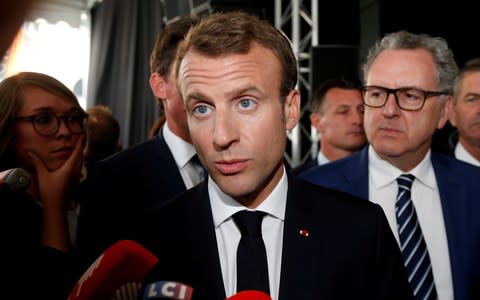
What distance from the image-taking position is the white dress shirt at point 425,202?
208cm

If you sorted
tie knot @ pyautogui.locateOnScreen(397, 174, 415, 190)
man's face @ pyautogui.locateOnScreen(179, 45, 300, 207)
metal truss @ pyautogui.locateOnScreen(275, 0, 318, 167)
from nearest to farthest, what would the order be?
man's face @ pyautogui.locateOnScreen(179, 45, 300, 207)
tie knot @ pyautogui.locateOnScreen(397, 174, 415, 190)
metal truss @ pyautogui.locateOnScreen(275, 0, 318, 167)

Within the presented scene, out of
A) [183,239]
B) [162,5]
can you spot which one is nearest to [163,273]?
[183,239]

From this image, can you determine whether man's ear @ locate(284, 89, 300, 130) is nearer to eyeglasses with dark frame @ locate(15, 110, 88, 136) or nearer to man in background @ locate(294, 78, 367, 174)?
eyeglasses with dark frame @ locate(15, 110, 88, 136)

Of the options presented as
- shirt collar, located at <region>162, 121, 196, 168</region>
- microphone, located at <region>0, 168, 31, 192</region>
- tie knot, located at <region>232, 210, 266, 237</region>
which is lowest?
tie knot, located at <region>232, 210, 266, 237</region>

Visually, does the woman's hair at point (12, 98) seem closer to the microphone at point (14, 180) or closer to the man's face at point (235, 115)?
the man's face at point (235, 115)

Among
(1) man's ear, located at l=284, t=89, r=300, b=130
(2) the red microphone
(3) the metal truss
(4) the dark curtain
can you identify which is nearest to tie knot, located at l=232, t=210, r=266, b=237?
(1) man's ear, located at l=284, t=89, r=300, b=130

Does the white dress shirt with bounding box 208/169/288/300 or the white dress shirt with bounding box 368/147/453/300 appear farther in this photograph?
the white dress shirt with bounding box 368/147/453/300

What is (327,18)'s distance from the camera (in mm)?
7148

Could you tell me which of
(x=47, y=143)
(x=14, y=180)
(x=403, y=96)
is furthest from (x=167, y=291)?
(x=403, y=96)

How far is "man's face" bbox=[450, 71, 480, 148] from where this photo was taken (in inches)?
137

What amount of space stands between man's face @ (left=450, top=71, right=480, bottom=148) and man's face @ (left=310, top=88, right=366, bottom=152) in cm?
103

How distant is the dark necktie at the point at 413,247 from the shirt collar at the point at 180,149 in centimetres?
84

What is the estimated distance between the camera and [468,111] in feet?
11.7

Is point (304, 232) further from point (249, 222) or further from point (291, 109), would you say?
A: point (291, 109)
